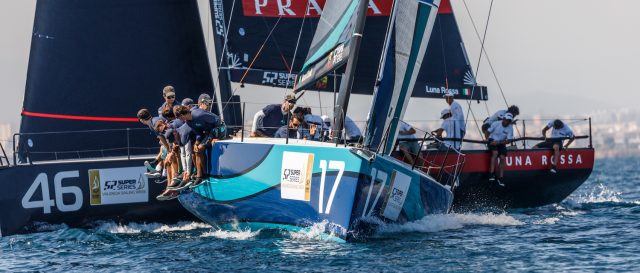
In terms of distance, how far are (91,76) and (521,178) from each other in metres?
6.71

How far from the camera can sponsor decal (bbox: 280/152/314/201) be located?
11.9 metres

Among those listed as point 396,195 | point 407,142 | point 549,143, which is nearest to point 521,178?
point 549,143

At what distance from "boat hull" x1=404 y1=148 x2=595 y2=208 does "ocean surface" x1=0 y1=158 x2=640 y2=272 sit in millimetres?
1331

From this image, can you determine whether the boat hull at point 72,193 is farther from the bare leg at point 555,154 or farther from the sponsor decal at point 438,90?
the bare leg at point 555,154

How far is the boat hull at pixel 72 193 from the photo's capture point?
48.9 feet

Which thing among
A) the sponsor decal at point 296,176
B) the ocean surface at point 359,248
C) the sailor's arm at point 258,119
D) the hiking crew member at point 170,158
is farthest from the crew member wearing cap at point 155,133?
the sponsor decal at point 296,176

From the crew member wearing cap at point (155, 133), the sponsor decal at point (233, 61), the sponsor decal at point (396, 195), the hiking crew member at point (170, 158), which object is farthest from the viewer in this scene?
the sponsor decal at point (233, 61)

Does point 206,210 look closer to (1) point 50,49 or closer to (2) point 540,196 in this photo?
(1) point 50,49

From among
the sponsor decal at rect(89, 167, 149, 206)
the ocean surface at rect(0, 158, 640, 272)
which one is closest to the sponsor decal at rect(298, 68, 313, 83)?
the ocean surface at rect(0, 158, 640, 272)

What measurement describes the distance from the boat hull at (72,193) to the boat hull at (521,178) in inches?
167

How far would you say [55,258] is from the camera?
1239cm

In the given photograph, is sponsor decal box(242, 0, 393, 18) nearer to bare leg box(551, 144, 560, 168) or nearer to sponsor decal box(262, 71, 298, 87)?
sponsor decal box(262, 71, 298, 87)

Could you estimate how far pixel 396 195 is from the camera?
40.2ft

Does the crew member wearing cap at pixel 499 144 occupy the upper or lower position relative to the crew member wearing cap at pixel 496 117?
lower
